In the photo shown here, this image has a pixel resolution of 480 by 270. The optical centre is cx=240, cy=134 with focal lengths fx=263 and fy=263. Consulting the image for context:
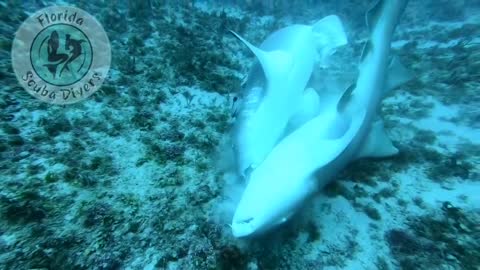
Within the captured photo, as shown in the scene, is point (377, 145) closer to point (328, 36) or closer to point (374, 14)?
point (374, 14)

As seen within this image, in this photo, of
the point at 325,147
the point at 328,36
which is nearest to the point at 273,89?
the point at 325,147

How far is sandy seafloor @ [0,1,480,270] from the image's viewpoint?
2609 mm

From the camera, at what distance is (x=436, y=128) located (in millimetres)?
4703

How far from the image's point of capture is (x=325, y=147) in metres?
3.07

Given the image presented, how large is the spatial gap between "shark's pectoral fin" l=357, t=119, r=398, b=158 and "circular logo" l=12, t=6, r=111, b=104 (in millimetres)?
4292

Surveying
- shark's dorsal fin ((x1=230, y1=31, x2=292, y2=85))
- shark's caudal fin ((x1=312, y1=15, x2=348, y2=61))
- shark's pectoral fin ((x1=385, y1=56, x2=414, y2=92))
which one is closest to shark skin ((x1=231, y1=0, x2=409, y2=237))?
shark's pectoral fin ((x1=385, y1=56, x2=414, y2=92))

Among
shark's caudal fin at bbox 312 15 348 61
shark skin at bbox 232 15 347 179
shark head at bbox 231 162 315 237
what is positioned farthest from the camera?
shark's caudal fin at bbox 312 15 348 61

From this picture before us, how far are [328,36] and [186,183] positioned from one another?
172 inches

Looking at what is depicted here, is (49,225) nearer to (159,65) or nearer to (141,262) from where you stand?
(141,262)

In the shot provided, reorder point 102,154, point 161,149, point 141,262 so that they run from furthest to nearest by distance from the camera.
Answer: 1. point 161,149
2. point 102,154
3. point 141,262

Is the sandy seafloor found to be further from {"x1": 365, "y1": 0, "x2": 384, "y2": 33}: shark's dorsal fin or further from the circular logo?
{"x1": 365, "y1": 0, "x2": 384, "y2": 33}: shark's dorsal fin

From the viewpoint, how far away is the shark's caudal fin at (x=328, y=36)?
5.36m

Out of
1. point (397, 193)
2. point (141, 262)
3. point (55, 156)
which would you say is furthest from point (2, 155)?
point (397, 193)

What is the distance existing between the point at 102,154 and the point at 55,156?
1.65 feet
